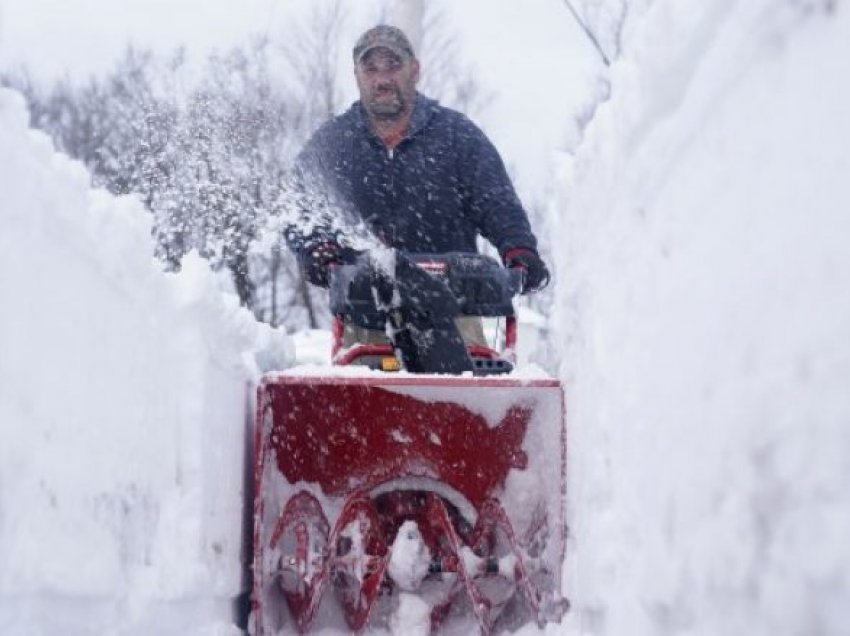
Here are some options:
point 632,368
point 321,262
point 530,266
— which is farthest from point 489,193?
point 632,368

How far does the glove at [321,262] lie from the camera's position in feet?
14.2

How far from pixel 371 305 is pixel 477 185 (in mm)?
1481

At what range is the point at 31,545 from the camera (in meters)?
2.23

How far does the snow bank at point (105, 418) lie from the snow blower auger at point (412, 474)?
0.28 m

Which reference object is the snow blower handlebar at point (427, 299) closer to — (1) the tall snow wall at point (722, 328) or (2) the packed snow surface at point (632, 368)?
(2) the packed snow surface at point (632, 368)

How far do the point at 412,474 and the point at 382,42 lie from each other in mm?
1955

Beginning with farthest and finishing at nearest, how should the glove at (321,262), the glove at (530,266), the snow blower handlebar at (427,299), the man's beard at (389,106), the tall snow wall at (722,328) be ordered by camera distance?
the man's beard at (389,106), the glove at (530,266), the glove at (321,262), the snow blower handlebar at (427,299), the tall snow wall at (722,328)

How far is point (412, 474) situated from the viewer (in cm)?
435

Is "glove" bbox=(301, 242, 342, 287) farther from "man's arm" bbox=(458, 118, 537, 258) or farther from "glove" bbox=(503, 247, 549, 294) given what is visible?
"man's arm" bbox=(458, 118, 537, 258)

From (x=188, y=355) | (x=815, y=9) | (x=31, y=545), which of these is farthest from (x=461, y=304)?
(x=815, y=9)

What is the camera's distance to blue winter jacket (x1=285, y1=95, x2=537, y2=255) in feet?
17.4

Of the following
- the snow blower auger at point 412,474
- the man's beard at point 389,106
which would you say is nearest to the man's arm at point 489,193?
the man's beard at point 389,106

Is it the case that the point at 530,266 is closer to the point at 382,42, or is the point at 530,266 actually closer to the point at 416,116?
the point at 416,116

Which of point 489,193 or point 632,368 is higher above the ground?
point 489,193
